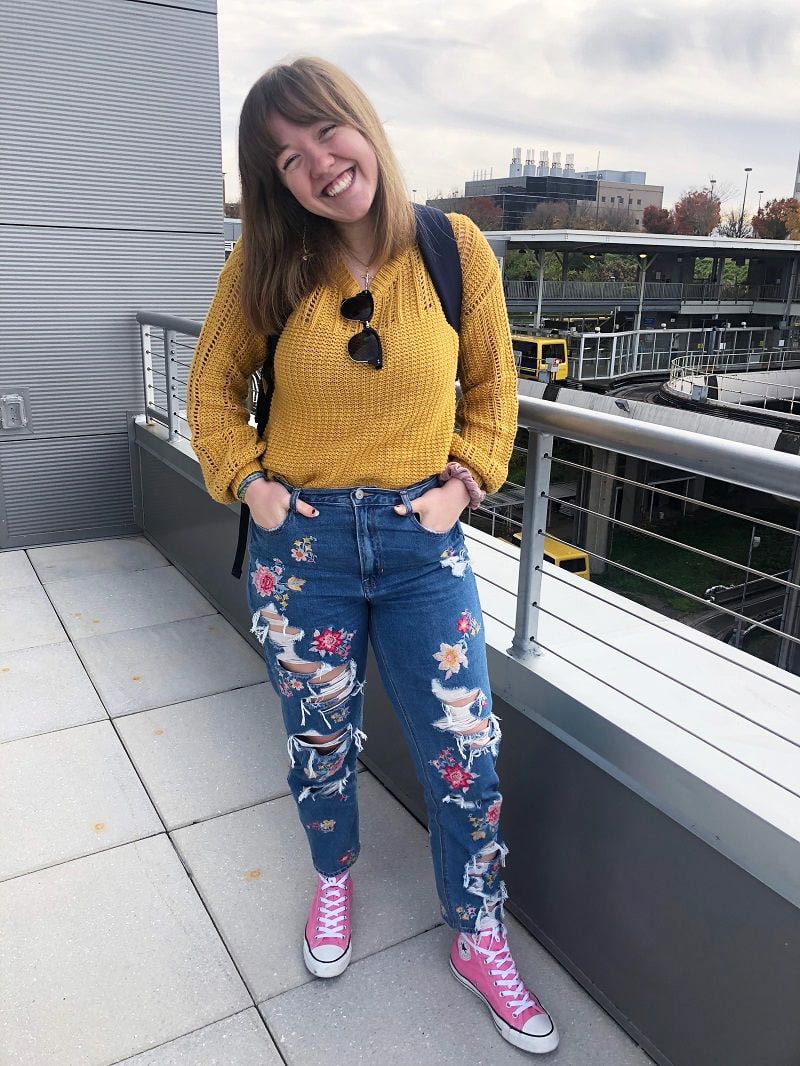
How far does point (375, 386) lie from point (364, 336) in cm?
8

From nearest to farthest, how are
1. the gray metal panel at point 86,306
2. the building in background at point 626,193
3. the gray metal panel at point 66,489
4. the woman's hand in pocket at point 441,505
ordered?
the woman's hand in pocket at point 441,505
the gray metal panel at point 86,306
the gray metal panel at point 66,489
the building in background at point 626,193

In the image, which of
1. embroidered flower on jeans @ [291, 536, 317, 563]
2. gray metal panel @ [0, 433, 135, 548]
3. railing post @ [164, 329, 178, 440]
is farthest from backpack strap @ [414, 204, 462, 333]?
gray metal panel @ [0, 433, 135, 548]

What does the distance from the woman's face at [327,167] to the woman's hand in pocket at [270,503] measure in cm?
47

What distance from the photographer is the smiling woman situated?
50.1 inches

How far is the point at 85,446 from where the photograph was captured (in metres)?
4.32

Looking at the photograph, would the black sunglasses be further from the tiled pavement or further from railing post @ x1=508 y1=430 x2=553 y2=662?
the tiled pavement

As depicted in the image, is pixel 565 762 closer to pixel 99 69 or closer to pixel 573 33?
pixel 99 69

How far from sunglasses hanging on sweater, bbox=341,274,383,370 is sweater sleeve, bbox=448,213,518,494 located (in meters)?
0.20

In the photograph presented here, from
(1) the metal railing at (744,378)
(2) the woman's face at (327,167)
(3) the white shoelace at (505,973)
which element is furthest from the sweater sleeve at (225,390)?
(1) the metal railing at (744,378)

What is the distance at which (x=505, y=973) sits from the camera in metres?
1.54

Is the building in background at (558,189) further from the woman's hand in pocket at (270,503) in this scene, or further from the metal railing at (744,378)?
the woman's hand in pocket at (270,503)

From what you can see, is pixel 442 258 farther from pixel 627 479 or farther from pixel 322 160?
pixel 627 479

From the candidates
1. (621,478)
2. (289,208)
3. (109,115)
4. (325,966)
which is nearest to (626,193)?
(109,115)

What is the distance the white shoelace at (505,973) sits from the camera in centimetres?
151
